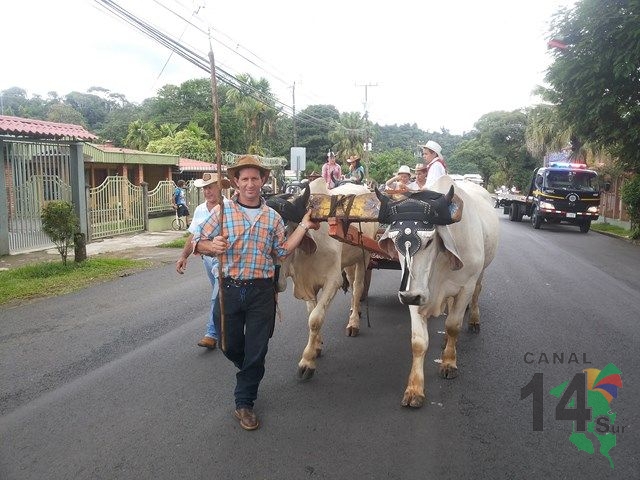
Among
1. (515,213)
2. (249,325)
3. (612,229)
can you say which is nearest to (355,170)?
(249,325)

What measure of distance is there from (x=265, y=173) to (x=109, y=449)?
2.14 metres

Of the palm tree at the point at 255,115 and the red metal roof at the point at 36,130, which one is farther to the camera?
the palm tree at the point at 255,115

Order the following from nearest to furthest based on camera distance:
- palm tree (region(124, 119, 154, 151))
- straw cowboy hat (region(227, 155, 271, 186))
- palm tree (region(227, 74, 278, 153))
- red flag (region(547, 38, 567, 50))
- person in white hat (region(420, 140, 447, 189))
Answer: straw cowboy hat (region(227, 155, 271, 186))
person in white hat (region(420, 140, 447, 189))
red flag (region(547, 38, 567, 50))
palm tree (region(124, 119, 154, 151))
palm tree (region(227, 74, 278, 153))

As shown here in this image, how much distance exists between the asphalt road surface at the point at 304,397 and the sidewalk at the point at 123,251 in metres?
4.14

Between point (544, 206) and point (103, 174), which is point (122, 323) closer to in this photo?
point (544, 206)

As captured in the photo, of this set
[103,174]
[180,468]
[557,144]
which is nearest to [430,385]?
[180,468]

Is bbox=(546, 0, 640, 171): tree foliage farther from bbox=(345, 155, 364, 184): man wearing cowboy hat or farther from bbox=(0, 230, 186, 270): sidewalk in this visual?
bbox=(0, 230, 186, 270): sidewalk

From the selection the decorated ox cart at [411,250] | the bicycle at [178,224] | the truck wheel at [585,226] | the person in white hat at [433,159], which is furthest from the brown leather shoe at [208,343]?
the truck wheel at [585,226]

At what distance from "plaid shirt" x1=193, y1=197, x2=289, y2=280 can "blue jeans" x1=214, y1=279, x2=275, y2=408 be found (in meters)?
0.11

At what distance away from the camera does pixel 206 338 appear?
5699 mm

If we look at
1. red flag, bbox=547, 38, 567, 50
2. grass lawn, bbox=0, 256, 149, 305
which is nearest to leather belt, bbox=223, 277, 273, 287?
grass lawn, bbox=0, 256, 149, 305

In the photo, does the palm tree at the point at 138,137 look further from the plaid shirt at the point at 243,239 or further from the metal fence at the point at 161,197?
the plaid shirt at the point at 243,239

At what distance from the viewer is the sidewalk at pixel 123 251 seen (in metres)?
11.6

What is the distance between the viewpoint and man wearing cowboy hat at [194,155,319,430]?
3.79 metres
